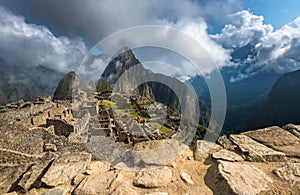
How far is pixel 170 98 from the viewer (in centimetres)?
12469

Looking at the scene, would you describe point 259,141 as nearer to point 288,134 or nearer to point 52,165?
point 288,134

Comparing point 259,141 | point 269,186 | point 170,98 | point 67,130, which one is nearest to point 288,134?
point 259,141

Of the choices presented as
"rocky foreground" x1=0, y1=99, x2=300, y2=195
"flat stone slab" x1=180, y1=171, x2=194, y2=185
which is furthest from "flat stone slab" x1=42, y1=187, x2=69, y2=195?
"flat stone slab" x1=180, y1=171, x2=194, y2=185

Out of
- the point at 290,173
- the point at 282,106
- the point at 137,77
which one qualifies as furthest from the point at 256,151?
the point at 282,106

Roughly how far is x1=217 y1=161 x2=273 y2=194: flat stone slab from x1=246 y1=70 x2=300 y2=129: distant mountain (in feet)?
492

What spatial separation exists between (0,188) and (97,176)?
2622 millimetres

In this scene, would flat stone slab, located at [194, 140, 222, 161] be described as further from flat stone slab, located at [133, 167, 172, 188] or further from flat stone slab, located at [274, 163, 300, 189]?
flat stone slab, located at [274, 163, 300, 189]

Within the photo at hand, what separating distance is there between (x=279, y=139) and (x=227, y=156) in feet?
Answer: 6.55

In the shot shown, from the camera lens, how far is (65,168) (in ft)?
16.4

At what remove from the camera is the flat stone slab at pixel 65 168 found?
461 cm

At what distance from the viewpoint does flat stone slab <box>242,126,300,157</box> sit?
5.37m

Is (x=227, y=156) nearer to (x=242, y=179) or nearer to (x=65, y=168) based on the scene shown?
(x=242, y=179)

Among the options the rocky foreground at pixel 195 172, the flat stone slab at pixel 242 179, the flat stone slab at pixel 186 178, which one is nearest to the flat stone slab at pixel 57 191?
the rocky foreground at pixel 195 172

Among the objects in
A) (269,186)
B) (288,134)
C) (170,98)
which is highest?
(170,98)
